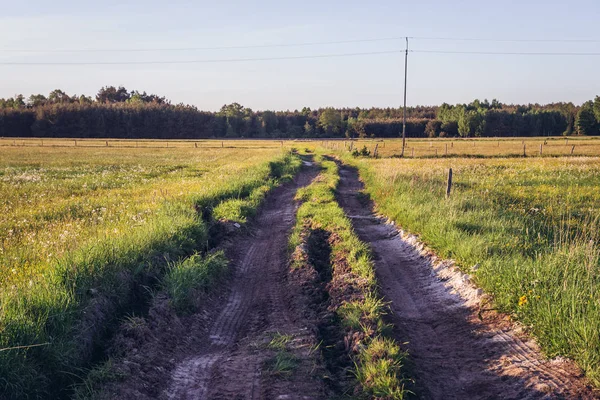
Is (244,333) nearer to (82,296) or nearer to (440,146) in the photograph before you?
(82,296)

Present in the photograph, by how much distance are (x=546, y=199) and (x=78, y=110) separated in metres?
112

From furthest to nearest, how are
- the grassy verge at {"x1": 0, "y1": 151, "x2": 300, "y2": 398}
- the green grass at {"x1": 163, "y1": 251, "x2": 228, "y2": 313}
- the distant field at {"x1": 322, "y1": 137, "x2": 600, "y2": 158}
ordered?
the distant field at {"x1": 322, "y1": 137, "x2": 600, "y2": 158} < the green grass at {"x1": 163, "y1": 251, "x2": 228, "y2": 313} < the grassy verge at {"x1": 0, "y1": 151, "x2": 300, "y2": 398}

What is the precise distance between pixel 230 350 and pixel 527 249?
5.71 m

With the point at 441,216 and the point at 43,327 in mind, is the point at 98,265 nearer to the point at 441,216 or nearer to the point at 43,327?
the point at 43,327

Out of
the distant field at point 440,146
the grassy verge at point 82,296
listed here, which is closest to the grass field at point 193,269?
the grassy verge at point 82,296

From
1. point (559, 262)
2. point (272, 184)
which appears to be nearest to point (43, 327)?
point (559, 262)

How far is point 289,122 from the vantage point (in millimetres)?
149625

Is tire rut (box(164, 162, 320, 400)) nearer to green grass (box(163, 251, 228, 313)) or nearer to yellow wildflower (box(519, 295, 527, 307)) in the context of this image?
green grass (box(163, 251, 228, 313))

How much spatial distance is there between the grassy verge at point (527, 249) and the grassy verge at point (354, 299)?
5.77ft

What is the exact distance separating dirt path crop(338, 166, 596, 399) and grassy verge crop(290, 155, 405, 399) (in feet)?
1.31

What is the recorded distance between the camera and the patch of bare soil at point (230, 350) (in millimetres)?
5230

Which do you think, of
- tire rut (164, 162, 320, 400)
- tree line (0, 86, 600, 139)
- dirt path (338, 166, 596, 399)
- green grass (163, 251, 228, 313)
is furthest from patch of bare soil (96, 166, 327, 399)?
tree line (0, 86, 600, 139)

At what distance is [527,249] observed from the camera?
9.04 m

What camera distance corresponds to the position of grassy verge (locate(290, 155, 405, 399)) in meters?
5.20
